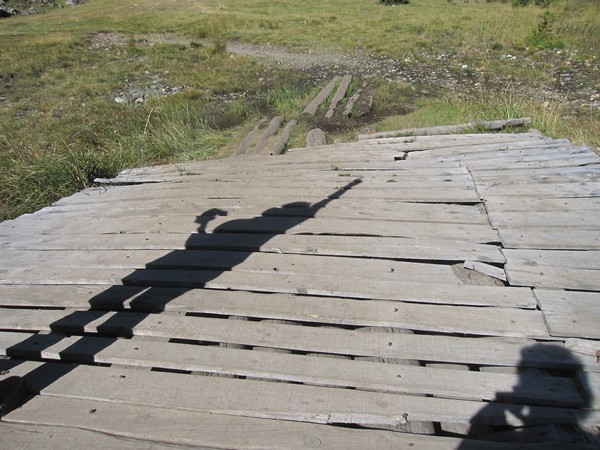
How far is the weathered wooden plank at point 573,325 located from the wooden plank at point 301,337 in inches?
4.3

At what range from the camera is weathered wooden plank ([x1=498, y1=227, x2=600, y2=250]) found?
3.18m

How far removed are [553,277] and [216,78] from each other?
13.6 metres

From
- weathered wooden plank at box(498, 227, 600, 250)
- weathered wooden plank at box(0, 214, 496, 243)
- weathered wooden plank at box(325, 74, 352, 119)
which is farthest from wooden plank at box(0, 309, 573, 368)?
weathered wooden plank at box(325, 74, 352, 119)

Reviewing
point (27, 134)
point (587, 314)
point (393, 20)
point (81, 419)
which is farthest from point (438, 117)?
point (393, 20)

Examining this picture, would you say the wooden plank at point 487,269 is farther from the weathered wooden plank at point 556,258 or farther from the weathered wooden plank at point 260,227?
the weathered wooden plank at point 260,227

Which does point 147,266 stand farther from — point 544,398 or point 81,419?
point 544,398

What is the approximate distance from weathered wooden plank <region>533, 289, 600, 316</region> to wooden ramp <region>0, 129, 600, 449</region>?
0.01 m

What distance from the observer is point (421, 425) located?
1.95m

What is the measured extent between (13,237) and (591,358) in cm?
460

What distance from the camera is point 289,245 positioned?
11.4 feet

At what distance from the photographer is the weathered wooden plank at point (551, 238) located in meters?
3.18

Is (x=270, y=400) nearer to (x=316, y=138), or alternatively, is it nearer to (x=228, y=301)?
(x=228, y=301)

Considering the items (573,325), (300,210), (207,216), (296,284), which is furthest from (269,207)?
(573,325)

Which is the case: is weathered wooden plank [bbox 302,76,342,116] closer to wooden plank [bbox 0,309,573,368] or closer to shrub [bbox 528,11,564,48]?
wooden plank [bbox 0,309,573,368]
